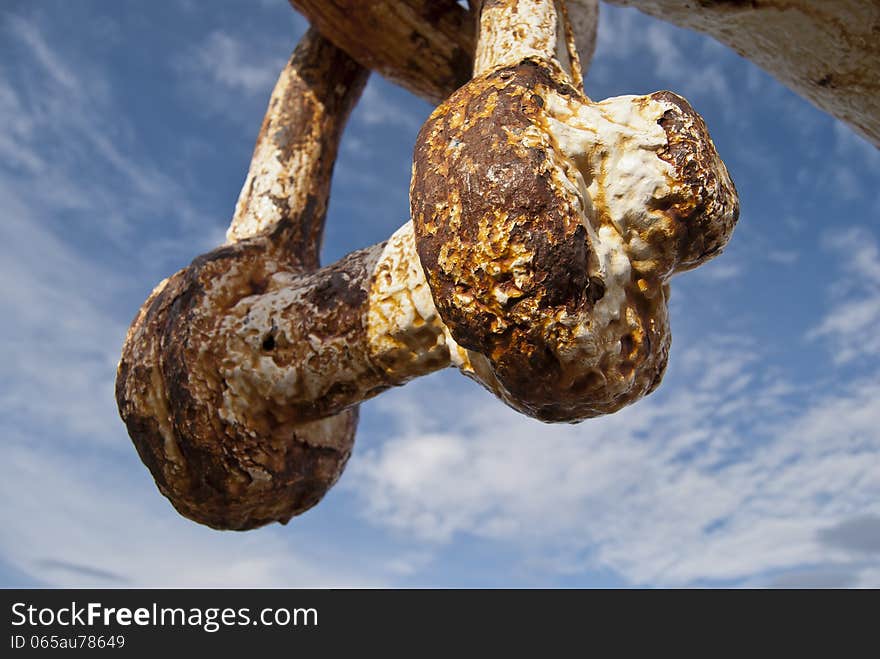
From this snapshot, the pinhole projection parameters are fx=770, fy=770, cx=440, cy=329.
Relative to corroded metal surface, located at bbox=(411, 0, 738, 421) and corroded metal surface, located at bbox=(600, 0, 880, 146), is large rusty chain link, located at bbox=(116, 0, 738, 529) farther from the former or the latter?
corroded metal surface, located at bbox=(600, 0, 880, 146)

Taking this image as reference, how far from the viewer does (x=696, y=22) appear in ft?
5.51

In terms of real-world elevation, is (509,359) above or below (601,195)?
below

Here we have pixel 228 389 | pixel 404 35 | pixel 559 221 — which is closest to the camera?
pixel 559 221

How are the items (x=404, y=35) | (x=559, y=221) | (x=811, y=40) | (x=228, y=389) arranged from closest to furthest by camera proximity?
(x=559, y=221)
(x=228, y=389)
(x=811, y=40)
(x=404, y=35)

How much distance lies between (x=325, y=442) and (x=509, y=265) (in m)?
0.79

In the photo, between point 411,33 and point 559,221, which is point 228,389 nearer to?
point 559,221

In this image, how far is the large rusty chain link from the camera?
924 mm

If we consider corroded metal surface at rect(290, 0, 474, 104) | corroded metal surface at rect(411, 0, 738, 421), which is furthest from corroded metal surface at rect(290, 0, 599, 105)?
corroded metal surface at rect(411, 0, 738, 421)

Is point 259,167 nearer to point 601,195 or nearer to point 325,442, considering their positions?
point 325,442

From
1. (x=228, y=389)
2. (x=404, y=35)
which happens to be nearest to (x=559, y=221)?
(x=228, y=389)

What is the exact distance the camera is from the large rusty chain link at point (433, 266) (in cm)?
92

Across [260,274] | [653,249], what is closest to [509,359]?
[653,249]

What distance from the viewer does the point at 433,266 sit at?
0.96 meters

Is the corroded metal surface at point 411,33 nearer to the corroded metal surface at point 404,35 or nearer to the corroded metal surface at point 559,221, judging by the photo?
the corroded metal surface at point 404,35
